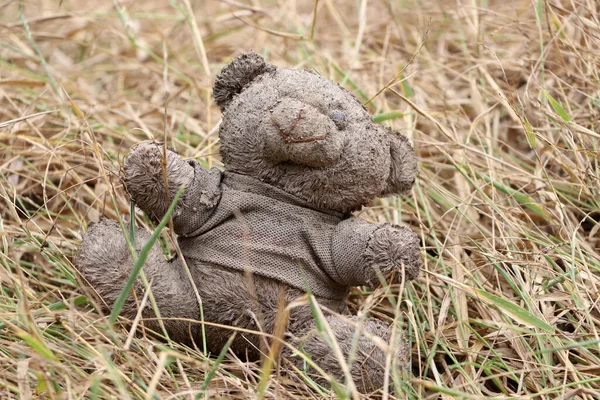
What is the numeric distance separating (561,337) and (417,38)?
1460 millimetres

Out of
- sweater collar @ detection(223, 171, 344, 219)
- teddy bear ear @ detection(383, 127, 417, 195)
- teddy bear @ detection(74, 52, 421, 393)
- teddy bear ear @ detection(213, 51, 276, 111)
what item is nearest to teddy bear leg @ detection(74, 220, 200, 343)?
teddy bear @ detection(74, 52, 421, 393)

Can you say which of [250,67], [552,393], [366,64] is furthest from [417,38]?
[552,393]

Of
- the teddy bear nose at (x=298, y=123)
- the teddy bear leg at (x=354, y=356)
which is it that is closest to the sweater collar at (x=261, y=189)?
the teddy bear nose at (x=298, y=123)

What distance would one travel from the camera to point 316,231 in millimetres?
1299

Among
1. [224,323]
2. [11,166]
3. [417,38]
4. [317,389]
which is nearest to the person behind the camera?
[317,389]

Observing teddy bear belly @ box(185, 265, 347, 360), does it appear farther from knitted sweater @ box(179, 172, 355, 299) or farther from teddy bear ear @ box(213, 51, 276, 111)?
teddy bear ear @ box(213, 51, 276, 111)

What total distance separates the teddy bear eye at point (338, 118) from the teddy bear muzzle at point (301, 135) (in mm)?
12

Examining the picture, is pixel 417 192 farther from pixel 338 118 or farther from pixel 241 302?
pixel 241 302

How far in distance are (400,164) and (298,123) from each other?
27 centimetres

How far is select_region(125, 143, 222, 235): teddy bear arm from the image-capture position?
1.25 metres

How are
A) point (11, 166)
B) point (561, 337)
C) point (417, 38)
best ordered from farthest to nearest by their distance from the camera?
point (417, 38) < point (11, 166) < point (561, 337)

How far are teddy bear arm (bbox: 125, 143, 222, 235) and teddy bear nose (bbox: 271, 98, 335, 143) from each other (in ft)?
0.57

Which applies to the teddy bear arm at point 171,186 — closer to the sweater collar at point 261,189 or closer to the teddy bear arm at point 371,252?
the sweater collar at point 261,189

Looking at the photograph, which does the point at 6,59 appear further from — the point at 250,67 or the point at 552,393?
the point at 552,393
